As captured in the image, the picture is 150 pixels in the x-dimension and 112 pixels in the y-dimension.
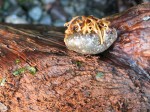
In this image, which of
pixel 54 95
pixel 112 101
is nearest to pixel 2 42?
pixel 54 95

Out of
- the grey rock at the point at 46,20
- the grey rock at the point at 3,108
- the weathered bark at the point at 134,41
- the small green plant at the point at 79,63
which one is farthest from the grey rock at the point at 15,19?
the grey rock at the point at 3,108

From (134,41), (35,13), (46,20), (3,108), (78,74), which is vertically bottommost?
(3,108)

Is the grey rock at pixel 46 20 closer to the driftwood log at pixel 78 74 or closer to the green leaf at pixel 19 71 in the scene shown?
the driftwood log at pixel 78 74

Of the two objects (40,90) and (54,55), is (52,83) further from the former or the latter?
(54,55)

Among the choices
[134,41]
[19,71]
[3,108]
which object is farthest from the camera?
[134,41]

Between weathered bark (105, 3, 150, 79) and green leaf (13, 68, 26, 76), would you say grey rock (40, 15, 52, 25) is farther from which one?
green leaf (13, 68, 26, 76)

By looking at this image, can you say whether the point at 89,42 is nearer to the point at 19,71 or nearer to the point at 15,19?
the point at 19,71

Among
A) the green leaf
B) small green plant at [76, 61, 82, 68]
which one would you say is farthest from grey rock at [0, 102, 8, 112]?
small green plant at [76, 61, 82, 68]

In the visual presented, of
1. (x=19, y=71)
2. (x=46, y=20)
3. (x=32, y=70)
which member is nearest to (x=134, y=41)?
(x=32, y=70)
